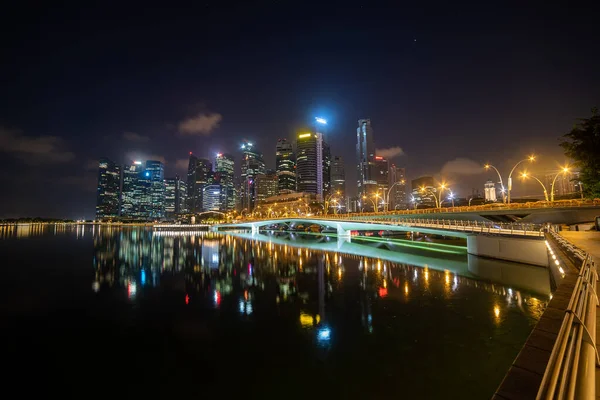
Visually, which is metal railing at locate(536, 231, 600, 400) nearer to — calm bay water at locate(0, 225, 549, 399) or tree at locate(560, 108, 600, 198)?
calm bay water at locate(0, 225, 549, 399)

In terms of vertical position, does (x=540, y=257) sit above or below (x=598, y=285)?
below

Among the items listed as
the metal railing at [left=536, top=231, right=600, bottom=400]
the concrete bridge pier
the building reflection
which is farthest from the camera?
the concrete bridge pier

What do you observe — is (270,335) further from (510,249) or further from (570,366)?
(510,249)

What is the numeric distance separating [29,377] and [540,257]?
39.6 m

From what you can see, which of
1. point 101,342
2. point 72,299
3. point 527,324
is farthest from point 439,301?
point 72,299

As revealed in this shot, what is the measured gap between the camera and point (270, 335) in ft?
47.7

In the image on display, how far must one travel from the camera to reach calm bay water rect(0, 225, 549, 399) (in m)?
10.3

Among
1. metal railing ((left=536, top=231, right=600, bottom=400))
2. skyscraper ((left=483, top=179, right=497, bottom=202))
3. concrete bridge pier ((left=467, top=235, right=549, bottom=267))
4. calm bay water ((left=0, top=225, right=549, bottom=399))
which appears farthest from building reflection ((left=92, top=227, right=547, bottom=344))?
skyscraper ((left=483, top=179, right=497, bottom=202))

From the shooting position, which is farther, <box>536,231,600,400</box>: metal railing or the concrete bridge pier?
the concrete bridge pier

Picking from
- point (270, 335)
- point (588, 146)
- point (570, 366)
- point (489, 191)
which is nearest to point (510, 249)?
point (588, 146)

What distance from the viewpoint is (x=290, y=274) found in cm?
3177

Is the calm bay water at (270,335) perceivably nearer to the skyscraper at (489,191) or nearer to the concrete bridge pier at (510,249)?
the concrete bridge pier at (510,249)

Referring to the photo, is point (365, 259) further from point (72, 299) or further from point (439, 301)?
point (72, 299)

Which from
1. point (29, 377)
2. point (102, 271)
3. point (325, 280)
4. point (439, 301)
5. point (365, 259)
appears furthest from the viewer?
point (365, 259)
